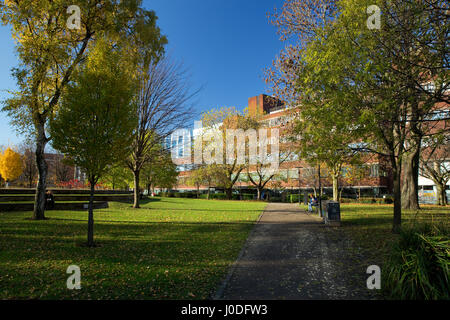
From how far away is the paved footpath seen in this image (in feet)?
15.7

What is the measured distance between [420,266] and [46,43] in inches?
603

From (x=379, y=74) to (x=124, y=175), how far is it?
137 feet

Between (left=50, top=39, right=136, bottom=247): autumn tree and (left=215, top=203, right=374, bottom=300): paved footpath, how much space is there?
16.6 feet

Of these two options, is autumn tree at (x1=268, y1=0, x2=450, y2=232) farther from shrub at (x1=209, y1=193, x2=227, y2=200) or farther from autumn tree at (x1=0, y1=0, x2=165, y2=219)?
shrub at (x1=209, y1=193, x2=227, y2=200)

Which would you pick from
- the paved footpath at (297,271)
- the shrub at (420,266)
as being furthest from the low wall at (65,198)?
the shrub at (420,266)

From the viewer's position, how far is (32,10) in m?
12.2

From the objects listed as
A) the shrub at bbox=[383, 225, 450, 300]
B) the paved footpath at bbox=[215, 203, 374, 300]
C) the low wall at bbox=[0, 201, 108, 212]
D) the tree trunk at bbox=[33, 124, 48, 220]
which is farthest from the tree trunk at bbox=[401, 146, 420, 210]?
the low wall at bbox=[0, 201, 108, 212]

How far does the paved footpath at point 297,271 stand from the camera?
15.7 ft

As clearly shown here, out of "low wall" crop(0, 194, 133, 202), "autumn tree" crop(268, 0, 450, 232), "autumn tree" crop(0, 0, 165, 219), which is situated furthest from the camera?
"low wall" crop(0, 194, 133, 202)

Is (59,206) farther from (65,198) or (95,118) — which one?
(95,118)

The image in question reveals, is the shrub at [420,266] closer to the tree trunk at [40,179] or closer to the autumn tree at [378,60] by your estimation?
the autumn tree at [378,60]

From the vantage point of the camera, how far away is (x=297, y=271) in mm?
6082
